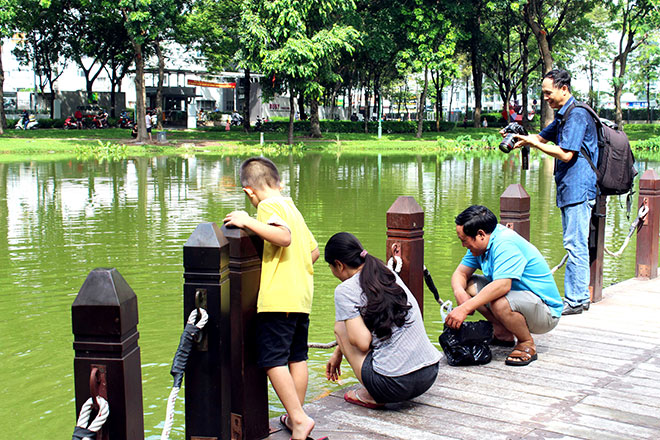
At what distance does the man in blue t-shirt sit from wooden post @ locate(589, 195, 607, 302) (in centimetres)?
162

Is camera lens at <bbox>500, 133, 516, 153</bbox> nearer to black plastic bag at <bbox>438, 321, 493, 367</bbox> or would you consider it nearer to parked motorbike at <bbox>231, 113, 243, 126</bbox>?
black plastic bag at <bbox>438, 321, 493, 367</bbox>

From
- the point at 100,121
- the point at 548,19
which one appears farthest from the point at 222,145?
the point at 548,19

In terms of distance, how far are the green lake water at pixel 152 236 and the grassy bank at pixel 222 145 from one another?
Answer: 601 centimetres

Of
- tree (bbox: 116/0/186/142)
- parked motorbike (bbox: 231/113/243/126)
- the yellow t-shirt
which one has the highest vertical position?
tree (bbox: 116/0/186/142)

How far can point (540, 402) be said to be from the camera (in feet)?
13.1

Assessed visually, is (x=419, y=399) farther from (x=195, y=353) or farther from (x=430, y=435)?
(x=195, y=353)

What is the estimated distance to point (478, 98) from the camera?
50.8 metres

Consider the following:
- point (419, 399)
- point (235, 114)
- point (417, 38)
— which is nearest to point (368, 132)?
point (417, 38)

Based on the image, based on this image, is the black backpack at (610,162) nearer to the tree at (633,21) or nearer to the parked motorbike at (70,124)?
the tree at (633,21)

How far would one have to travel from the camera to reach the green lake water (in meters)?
5.40

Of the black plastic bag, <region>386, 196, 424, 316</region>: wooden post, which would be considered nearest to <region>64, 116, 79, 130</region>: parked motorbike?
<region>386, 196, 424, 316</region>: wooden post

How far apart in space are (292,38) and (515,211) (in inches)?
1089

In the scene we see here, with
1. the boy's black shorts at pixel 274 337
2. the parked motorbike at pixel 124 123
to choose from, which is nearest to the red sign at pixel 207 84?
the parked motorbike at pixel 124 123

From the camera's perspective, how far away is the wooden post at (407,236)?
4.65 m
